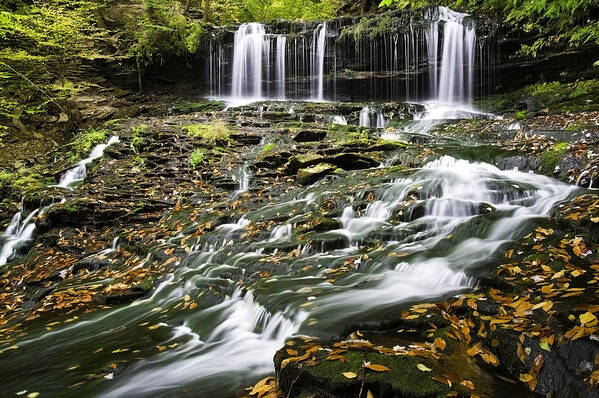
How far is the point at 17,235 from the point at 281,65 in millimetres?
14438

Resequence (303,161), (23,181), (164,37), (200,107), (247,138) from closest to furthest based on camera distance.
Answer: (303,161) < (23,181) < (247,138) < (200,107) < (164,37)

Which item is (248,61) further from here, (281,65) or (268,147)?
(268,147)

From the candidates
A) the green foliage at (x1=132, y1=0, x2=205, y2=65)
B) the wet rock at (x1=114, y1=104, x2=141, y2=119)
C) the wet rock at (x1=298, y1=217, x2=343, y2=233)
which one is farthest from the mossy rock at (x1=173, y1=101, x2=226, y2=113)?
the wet rock at (x1=298, y1=217, x2=343, y2=233)

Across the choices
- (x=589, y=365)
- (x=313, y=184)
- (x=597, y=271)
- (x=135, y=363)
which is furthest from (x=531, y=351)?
(x=313, y=184)

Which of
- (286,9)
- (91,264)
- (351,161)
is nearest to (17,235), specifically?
(91,264)

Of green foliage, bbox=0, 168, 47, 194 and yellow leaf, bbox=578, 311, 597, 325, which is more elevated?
green foliage, bbox=0, 168, 47, 194

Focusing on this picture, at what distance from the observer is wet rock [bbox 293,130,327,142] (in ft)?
39.7

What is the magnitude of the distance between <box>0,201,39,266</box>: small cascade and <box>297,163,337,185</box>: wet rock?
6.26m

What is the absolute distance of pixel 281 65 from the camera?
20188 mm

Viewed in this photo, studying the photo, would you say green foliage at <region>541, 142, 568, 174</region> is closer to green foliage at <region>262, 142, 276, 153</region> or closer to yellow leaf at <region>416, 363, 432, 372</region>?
yellow leaf at <region>416, 363, 432, 372</region>

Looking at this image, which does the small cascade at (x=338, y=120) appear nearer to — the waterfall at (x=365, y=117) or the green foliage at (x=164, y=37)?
the waterfall at (x=365, y=117)

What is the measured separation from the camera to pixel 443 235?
554 cm

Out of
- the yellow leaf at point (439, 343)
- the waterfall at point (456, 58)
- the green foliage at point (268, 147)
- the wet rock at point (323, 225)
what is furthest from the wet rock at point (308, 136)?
the yellow leaf at point (439, 343)

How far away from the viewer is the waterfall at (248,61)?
20.5 metres
